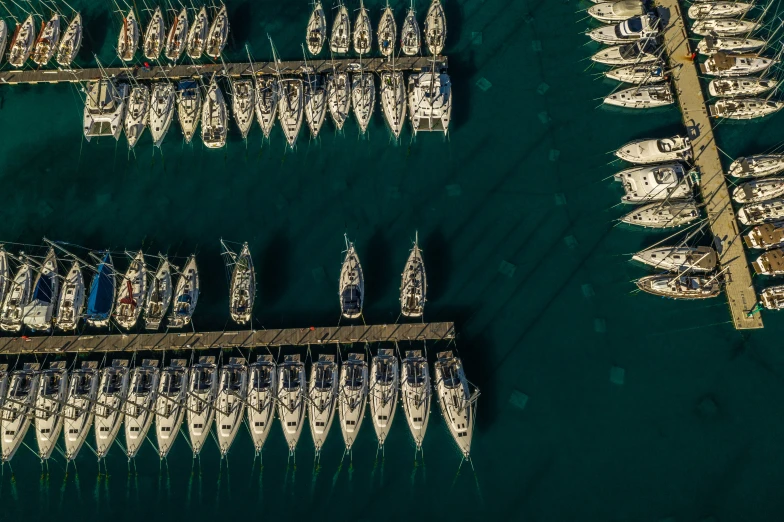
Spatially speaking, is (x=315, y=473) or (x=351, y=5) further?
(x=351, y=5)

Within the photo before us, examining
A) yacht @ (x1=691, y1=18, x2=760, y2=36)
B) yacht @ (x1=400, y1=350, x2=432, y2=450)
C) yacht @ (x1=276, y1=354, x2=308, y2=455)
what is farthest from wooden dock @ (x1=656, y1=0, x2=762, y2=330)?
yacht @ (x1=276, y1=354, x2=308, y2=455)

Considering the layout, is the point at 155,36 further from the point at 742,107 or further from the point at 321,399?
the point at 742,107

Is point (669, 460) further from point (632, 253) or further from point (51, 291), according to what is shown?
point (51, 291)

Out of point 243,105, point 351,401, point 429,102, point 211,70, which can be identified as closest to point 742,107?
point 429,102

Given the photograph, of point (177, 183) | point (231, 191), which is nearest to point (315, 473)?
point (231, 191)

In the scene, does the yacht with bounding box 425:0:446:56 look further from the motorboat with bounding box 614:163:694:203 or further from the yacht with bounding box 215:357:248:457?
the yacht with bounding box 215:357:248:457

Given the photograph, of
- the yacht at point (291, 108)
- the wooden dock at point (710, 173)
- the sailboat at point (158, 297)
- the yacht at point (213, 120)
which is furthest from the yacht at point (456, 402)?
the yacht at point (213, 120)
